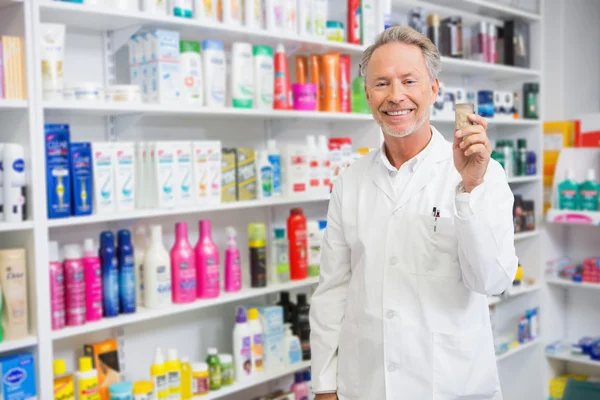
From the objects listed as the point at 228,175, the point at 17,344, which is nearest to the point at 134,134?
the point at 228,175

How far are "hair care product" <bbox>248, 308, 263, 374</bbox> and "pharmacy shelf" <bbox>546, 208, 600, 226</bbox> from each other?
2.32 meters

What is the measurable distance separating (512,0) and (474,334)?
135 inches

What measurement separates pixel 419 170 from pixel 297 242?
1.23m

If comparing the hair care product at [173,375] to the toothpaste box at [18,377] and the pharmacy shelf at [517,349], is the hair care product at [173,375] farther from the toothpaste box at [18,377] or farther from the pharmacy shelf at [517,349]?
the pharmacy shelf at [517,349]

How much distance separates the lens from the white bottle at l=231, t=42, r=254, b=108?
2.80m

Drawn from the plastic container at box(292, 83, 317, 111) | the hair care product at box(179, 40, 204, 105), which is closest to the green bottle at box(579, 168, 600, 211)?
the plastic container at box(292, 83, 317, 111)

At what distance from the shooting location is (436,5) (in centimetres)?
389

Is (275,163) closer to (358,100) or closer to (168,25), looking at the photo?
(358,100)

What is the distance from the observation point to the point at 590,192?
4.04 meters

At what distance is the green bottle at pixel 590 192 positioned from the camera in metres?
4.01

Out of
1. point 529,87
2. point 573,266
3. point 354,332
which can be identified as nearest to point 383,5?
point 529,87

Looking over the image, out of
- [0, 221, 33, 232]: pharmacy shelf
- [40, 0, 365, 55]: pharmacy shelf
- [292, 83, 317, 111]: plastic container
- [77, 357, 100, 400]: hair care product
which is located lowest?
[77, 357, 100, 400]: hair care product

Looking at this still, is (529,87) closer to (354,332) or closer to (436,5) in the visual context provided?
(436,5)

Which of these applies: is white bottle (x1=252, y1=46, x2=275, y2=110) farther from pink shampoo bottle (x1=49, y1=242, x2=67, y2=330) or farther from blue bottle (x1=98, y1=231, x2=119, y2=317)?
pink shampoo bottle (x1=49, y1=242, x2=67, y2=330)
